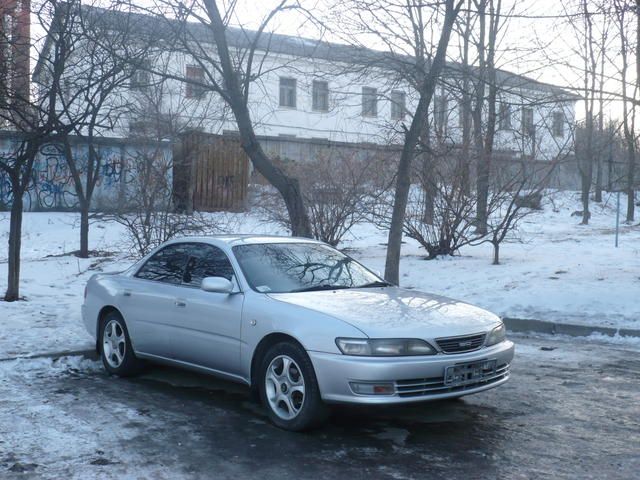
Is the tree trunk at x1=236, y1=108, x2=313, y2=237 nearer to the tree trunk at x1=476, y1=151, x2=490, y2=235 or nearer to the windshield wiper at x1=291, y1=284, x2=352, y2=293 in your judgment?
the tree trunk at x1=476, y1=151, x2=490, y2=235

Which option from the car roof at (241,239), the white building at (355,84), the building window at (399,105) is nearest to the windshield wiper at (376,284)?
the car roof at (241,239)

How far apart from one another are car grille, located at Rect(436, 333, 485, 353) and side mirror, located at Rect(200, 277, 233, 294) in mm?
1795

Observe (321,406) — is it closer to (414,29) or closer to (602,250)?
(602,250)

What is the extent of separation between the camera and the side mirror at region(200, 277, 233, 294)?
20.8ft

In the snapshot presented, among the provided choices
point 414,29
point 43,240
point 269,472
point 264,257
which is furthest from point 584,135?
point 269,472

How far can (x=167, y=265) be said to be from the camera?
7.48 m

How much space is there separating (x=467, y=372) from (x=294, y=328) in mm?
1275

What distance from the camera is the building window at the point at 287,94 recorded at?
138 feet

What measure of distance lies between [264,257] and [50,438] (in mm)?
2268

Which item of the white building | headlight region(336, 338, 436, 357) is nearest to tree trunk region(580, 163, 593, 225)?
the white building

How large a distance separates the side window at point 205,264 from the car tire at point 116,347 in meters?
1.02

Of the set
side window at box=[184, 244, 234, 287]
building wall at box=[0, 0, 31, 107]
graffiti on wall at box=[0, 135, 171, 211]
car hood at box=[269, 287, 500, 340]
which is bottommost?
car hood at box=[269, 287, 500, 340]

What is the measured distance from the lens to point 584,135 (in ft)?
97.0

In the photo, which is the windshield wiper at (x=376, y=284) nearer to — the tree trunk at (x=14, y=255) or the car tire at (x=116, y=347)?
the car tire at (x=116, y=347)
